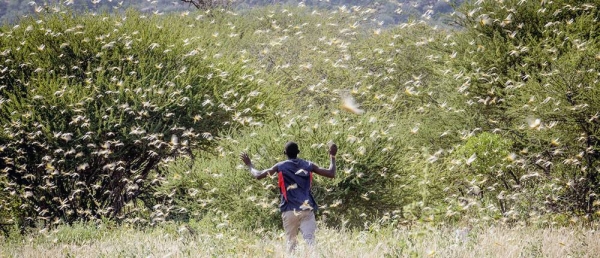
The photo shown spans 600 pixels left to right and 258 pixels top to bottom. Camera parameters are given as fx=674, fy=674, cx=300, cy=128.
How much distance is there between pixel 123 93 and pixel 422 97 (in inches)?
580

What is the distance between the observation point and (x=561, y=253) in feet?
26.8

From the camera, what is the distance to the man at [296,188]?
8422 millimetres

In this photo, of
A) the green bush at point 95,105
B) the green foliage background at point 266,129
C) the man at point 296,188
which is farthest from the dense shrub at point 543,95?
the green bush at point 95,105

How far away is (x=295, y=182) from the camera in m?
8.46

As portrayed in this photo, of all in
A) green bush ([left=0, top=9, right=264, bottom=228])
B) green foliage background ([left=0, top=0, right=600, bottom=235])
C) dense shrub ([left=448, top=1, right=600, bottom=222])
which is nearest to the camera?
green foliage background ([left=0, top=0, right=600, bottom=235])

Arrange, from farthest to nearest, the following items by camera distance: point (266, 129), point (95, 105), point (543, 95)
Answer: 1. point (95, 105)
2. point (543, 95)
3. point (266, 129)

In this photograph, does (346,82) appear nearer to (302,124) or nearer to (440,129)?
(440,129)

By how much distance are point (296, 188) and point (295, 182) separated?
8cm

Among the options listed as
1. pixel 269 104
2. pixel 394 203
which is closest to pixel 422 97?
pixel 269 104

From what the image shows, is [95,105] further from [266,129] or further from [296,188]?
[296,188]

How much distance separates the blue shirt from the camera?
842 cm

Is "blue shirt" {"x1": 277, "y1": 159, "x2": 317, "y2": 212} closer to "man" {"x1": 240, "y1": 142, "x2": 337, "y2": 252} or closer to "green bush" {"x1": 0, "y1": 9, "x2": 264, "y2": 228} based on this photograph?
"man" {"x1": 240, "y1": 142, "x2": 337, "y2": 252}

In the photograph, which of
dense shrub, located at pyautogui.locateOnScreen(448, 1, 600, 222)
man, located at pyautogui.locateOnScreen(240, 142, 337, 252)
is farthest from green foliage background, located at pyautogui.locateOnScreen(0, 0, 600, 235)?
man, located at pyautogui.locateOnScreen(240, 142, 337, 252)

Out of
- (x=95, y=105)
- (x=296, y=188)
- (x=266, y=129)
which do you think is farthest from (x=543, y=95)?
(x=95, y=105)
